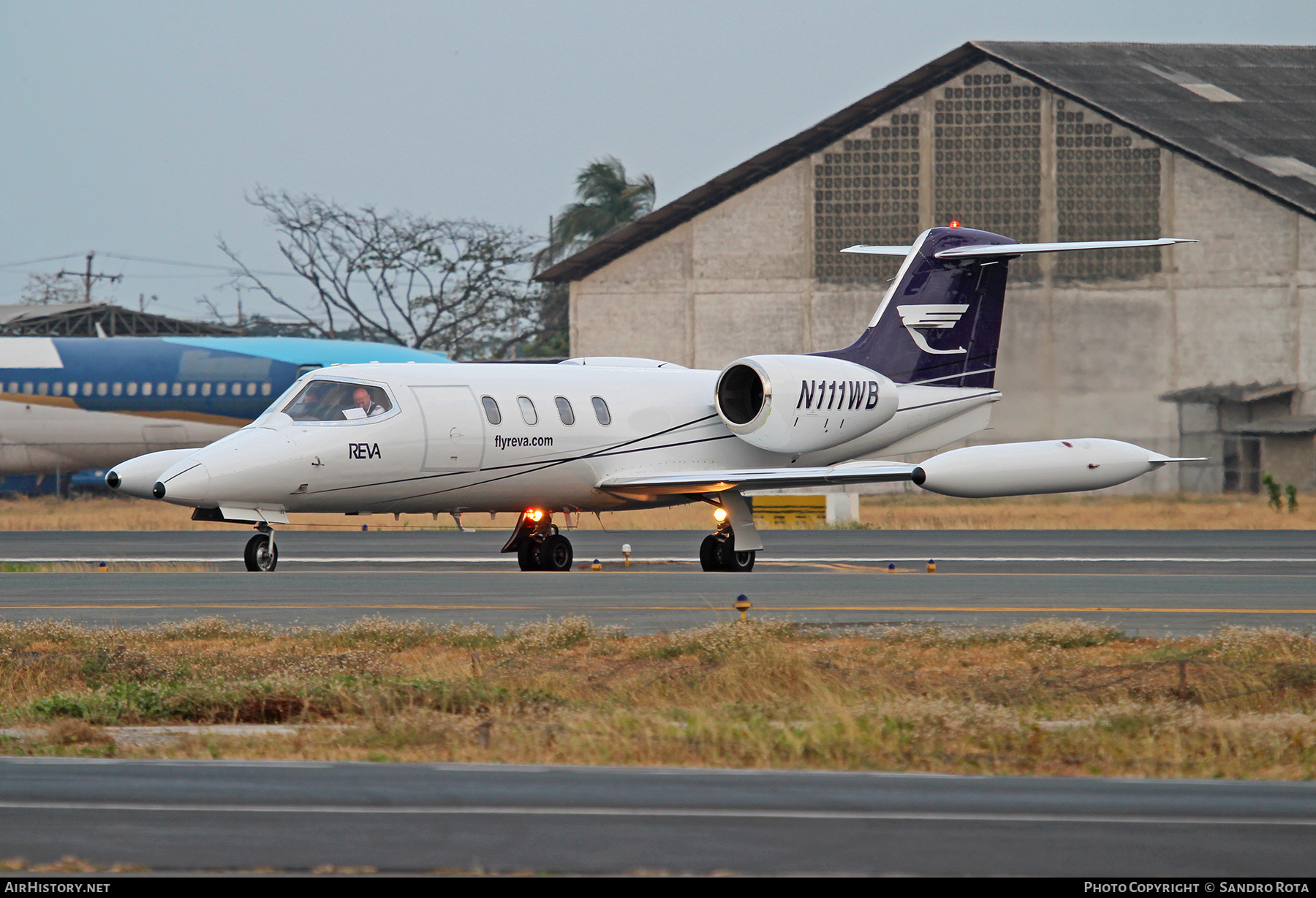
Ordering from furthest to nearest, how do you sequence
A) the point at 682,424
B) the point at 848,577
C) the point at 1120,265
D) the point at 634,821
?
the point at 1120,265 < the point at 682,424 < the point at 848,577 < the point at 634,821

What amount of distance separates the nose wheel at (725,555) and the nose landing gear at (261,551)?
648cm

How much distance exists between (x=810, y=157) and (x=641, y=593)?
37.2 meters

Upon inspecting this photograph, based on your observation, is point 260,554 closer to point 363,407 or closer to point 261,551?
point 261,551

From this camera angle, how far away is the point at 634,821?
24.7 feet

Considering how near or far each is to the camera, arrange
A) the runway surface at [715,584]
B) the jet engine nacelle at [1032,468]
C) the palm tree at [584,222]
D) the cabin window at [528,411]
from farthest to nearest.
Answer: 1. the palm tree at [584,222]
2. the cabin window at [528,411]
3. the jet engine nacelle at [1032,468]
4. the runway surface at [715,584]

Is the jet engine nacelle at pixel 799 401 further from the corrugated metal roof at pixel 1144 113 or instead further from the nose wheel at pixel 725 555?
the corrugated metal roof at pixel 1144 113

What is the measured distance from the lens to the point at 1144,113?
179 ft

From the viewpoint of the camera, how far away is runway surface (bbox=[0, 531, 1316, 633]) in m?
Answer: 17.7

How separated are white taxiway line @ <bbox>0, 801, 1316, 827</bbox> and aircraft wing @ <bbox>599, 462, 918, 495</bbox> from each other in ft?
46.4

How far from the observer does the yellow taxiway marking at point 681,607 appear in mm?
17797

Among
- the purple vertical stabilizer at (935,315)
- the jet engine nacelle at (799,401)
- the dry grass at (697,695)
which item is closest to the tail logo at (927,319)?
the purple vertical stabilizer at (935,315)

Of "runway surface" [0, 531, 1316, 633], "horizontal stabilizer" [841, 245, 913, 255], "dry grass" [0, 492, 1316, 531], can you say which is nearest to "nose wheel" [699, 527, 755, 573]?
"runway surface" [0, 531, 1316, 633]

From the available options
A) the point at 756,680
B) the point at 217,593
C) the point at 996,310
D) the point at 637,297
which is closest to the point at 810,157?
the point at 637,297

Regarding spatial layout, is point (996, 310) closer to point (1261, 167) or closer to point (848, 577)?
point (848, 577)
